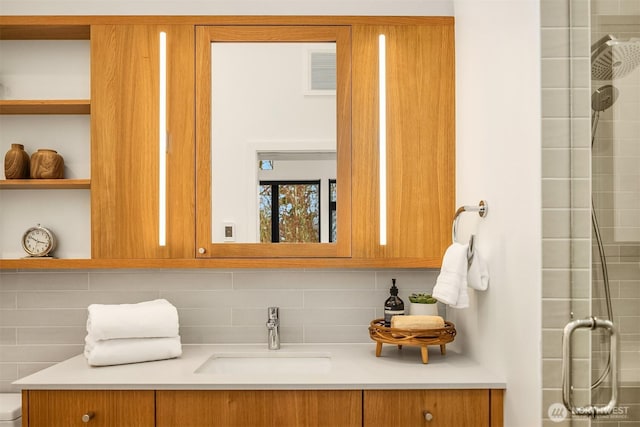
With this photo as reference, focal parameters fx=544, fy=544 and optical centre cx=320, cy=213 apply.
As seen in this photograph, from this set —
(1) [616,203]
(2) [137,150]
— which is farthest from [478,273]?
(2) [137,150]

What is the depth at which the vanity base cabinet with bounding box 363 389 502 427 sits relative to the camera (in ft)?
5.84

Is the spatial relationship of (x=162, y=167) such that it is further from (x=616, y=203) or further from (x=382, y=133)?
(x=616, y=203)

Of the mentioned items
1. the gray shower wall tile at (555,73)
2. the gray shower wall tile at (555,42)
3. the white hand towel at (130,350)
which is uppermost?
the gray shower wall tile at (555,42)

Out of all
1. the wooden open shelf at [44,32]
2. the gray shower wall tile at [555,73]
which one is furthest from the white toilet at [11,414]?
the gray shower wall tile at [555,73]

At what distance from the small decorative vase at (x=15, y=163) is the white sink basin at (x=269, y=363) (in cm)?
111

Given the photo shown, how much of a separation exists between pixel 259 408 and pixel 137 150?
3.74 feet

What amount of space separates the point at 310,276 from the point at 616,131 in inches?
58.4

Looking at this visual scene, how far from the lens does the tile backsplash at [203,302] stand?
2.37m

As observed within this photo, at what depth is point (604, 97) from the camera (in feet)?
3.90

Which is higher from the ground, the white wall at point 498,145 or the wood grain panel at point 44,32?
the wood grain panel at point 44,32

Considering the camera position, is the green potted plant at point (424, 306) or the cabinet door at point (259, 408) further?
the green potted plant at point (424, 306)

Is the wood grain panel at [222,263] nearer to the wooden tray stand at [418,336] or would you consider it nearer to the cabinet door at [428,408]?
the wooden tray stand at [418,336]

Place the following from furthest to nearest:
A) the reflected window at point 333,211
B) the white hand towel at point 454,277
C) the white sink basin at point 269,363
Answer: the reflected window at point 333,211
the white sink basin at point 269,363
the white hand towel at point 454,277

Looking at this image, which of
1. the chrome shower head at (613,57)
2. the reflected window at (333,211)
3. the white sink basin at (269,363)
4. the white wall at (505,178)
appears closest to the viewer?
the chrome shower head at (613,57)
